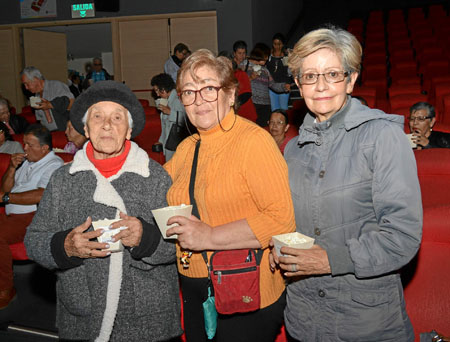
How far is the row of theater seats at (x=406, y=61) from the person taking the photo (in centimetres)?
614

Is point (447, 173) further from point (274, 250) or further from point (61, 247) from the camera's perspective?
point (61, 247)

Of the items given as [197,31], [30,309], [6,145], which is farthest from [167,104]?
[197,31]

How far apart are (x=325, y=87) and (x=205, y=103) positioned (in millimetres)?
441

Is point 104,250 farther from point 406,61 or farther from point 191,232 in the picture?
point 406,61

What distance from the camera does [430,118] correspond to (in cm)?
429

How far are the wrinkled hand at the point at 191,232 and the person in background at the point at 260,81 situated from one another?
476cm

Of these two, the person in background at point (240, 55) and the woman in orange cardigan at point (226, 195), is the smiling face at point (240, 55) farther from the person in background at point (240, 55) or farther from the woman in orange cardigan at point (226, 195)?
the woman in orange cardigan at point (226, 195)

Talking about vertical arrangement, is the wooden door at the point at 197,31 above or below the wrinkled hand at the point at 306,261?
above

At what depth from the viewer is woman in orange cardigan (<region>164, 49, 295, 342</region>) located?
4.92ft

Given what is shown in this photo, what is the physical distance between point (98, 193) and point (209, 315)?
0.58 metres

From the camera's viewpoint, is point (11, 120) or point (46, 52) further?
point (46, 52)

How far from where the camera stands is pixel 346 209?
1.36 metres

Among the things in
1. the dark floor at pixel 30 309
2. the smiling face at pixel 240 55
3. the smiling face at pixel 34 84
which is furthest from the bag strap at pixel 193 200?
the smiling face at pixel 240 55

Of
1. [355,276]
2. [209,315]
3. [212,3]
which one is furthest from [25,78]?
[212,3]
